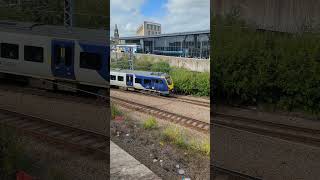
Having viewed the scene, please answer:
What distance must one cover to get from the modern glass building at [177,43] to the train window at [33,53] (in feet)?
7.73

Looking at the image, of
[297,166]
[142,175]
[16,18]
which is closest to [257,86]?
[297,166]

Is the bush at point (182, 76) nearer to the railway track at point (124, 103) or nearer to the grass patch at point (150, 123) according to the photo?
the railway track at point (124, 103)

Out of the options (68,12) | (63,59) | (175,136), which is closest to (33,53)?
(63,59)

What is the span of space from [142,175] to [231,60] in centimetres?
392

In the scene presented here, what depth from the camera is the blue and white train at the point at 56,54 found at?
13.8 feet

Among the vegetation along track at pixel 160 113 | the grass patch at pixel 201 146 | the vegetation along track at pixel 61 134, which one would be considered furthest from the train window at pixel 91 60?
the grass patch at pixel 201 146

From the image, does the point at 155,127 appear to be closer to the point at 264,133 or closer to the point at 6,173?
the point at 6,173

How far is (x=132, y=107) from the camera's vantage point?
4.97 m

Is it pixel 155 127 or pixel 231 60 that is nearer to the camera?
pixel 155 127

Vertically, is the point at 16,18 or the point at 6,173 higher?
the point at 16,18

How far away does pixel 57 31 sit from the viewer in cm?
460

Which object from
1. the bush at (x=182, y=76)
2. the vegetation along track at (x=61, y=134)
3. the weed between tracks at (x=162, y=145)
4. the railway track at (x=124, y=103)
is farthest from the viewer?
the vegetation along track at (x=61, y=134)

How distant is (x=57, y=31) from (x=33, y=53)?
1.12m

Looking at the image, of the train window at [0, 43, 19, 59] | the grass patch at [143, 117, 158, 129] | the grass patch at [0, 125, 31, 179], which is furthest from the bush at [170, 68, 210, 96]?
the train window at [0, 43, 19, 59]
